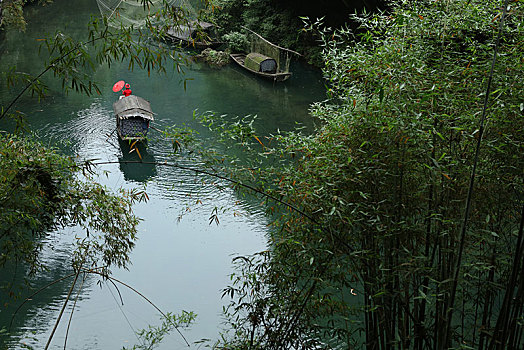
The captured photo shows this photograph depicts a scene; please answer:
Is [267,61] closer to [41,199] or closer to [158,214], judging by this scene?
[158,214]

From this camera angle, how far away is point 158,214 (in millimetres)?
6902

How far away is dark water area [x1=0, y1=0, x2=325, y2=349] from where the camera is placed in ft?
15.9

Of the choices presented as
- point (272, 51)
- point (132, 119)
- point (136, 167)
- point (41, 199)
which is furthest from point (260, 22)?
point (41, 199)

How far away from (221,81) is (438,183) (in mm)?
9981

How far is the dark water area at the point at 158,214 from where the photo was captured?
15.9 ft

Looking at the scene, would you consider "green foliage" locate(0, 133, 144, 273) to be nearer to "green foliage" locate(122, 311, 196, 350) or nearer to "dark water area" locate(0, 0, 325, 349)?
"dark water area" locate(0, 0, 325, 349)

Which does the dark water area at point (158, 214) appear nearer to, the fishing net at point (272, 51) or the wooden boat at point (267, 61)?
the wooden boat at point (267, 61)

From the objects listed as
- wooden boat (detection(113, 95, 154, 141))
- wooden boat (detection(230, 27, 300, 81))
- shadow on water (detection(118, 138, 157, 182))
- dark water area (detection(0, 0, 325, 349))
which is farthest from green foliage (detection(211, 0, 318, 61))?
shadow on water (detection(118, 138, 157, 182))

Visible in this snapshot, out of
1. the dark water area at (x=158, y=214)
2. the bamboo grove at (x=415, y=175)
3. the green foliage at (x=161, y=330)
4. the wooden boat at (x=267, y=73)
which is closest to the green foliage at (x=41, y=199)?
the dark water area at (x=158, y=214)

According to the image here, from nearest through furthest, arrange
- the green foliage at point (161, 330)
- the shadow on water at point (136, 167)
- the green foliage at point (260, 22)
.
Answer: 1. the green foliage at point (161, 330)
2. the shadow on water at point (136, 167)
3. the green foliage at point (260, 22)

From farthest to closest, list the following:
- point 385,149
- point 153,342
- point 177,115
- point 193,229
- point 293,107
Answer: point 293,107 → point 177,115 → point 193,229 → point 153,342 → point 385,149

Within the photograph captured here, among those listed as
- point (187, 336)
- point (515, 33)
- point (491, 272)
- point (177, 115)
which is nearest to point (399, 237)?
point (491, 272)

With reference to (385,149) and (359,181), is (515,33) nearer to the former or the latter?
(385,149)

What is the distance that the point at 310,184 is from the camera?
2906mm
